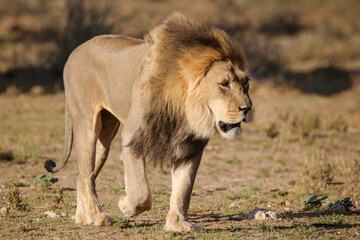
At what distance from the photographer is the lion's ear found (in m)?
3.85

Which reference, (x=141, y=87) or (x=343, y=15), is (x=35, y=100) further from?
(x=343, y=15)

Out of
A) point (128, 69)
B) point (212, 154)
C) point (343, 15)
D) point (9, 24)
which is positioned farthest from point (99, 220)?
point (343, 15)

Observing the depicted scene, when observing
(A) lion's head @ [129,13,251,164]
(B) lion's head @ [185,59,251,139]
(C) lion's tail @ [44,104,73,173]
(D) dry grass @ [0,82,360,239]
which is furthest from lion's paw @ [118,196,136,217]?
(C) lion's tail @ [44,104,73,173]

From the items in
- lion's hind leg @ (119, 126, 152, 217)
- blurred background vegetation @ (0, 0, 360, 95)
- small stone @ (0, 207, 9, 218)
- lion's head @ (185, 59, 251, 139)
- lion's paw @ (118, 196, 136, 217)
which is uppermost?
blurred background vegetation @ (0, 0, 360, 95)

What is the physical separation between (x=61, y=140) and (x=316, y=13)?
73.8 ft

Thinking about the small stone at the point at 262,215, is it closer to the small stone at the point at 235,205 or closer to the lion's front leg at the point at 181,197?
the small stone at the point at 235,205

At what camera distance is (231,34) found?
8273 millimetres

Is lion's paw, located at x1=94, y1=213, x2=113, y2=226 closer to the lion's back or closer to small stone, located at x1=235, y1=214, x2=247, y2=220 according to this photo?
the lion's back

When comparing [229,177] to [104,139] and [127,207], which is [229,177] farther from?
[127,207]

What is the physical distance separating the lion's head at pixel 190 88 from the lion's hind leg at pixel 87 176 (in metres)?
Result: 0.77

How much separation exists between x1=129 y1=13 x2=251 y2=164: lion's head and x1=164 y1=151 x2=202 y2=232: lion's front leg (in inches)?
8.1

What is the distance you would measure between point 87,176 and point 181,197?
0.89 metres

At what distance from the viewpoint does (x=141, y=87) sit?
397 centimetres

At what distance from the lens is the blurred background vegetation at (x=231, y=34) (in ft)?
45.2
